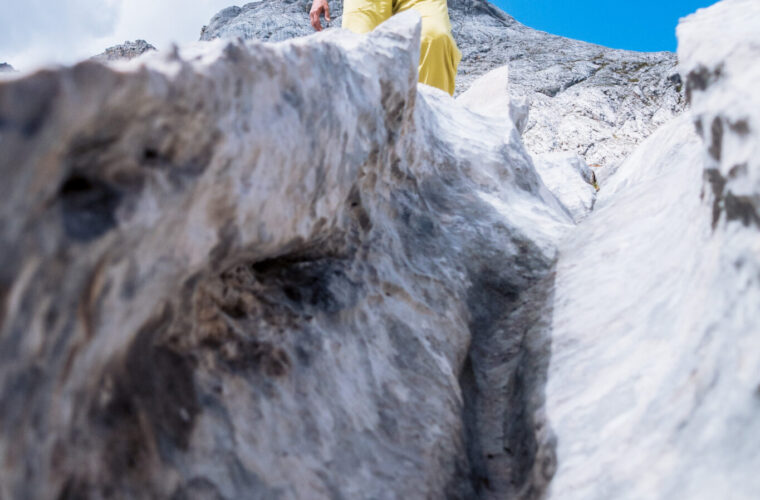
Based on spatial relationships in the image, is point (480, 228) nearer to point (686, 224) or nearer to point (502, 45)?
point (686, 224)

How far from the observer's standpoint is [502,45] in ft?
64.0

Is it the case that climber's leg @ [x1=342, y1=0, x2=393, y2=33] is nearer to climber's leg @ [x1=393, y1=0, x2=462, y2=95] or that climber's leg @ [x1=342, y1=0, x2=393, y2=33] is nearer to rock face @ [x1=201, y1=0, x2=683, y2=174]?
climber's leg @ [x1=393, y1=0, x2=462, y2=95]

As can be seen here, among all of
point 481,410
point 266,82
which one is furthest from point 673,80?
point 266,82

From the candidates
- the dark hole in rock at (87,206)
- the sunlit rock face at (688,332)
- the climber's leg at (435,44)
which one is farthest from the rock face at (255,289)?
the climber's leg at (435,44)

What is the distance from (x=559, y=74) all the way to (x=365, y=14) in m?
11.4

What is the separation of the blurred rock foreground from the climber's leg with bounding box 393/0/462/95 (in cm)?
172

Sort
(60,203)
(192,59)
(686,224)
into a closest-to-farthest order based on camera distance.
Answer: (60,203) < (192,59) < (686,224)

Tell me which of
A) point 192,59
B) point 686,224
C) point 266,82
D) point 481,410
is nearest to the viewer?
point 192,59

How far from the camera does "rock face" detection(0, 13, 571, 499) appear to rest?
4.56 ft

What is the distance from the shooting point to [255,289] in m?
2.55

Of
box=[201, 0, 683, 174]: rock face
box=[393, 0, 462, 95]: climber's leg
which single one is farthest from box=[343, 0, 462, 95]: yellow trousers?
box=[201, 0, 683, 174]: rock face

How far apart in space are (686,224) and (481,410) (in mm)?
1334

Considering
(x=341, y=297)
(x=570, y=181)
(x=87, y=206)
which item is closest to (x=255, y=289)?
(x=341, y=297)

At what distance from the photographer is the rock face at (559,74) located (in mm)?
11781
